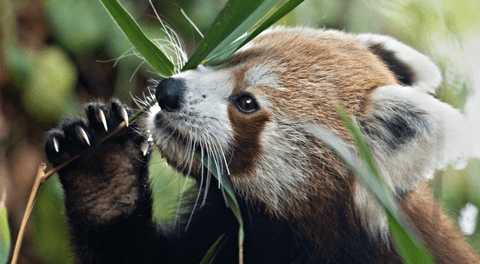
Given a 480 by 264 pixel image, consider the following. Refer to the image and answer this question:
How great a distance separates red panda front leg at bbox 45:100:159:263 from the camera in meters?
1.78

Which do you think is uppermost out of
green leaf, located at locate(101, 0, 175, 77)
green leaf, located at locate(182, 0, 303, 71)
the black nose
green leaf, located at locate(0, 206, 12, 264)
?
green leaf, located at locate(101, 0, 175, 77)

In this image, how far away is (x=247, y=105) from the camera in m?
1.60

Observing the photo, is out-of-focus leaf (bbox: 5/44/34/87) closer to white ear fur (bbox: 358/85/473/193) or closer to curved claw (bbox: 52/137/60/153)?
curved claw (bbox: 52/137/60/153)

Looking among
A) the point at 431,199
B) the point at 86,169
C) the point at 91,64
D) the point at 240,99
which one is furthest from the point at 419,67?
the point at 91,64

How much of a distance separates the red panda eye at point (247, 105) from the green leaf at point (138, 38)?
0.97ft

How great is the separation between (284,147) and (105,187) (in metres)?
0.76

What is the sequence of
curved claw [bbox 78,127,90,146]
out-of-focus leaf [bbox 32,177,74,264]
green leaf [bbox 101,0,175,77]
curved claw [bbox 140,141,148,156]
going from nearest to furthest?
1. green leaf [bbox 101,0,175,77]
2. curved claw [bbox 78,127,90,146]
3. curved claw [bbox 140,141,148,156]
4. out-of-focus leaf [bbox 32,177,74,264]

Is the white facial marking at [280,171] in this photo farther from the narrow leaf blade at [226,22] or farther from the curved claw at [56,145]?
the curved claw at [56,145]

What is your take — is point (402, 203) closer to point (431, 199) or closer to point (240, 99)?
point (431, 199)

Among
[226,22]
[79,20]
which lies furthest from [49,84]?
[226,22]

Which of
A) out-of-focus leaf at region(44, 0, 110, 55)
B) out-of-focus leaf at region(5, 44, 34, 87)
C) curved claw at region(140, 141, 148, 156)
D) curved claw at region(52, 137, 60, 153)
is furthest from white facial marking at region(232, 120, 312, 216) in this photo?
out-of-focus leaf at region(5, 44, 34, 87)

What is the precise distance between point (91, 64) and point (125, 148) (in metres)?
2.07

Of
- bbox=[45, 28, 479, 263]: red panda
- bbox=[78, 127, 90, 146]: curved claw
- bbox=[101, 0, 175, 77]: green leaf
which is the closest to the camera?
bbox=[101, 0, 175, 77]: green leaf

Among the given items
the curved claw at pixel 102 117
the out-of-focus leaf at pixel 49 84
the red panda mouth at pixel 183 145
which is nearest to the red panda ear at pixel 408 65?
the red panda mouth at pixel 183 145
